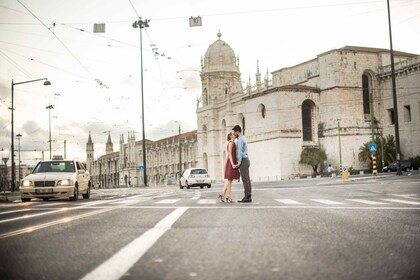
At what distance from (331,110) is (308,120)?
13.9 feet

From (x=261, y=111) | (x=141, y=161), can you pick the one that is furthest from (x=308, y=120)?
(x=141, y=161)

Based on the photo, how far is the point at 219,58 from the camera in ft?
317

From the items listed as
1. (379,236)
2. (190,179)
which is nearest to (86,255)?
(379,236)

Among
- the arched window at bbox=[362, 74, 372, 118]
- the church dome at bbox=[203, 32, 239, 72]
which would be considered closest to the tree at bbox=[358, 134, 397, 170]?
the arched window at bbox=[362, 74, 372, 118]

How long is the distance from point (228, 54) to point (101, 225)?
91893 mm

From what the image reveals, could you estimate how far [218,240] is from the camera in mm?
5281

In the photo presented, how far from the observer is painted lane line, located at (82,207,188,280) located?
349 cm

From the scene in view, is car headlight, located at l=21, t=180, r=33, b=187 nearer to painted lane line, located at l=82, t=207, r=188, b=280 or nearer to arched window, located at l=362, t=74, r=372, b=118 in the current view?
painted lane line, located at l=82, t=207, r=188, b=280

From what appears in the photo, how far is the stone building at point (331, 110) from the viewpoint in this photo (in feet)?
221

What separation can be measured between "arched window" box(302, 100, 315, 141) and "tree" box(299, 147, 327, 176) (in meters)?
3.69

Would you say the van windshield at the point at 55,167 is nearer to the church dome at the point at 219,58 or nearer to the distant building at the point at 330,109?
the distant building at the point at 330,109

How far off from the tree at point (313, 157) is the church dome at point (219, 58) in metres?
32.2

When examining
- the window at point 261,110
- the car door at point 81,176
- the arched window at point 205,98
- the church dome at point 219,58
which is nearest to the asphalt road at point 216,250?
the car door at point 81,176

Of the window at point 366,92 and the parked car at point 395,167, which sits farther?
the window at point 366,92
